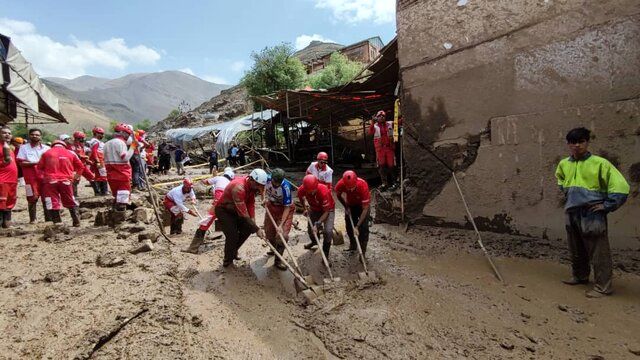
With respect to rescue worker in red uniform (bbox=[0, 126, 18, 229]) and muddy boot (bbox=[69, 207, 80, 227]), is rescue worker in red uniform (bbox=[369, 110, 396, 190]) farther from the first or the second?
rescue worker in red uniform (bbox=[0, 126, 18, 229])

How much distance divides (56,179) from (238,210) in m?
3.31

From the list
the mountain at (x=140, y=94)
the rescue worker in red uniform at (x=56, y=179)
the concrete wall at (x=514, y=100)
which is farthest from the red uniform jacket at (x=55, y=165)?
the mountain at (x=140, y=94)

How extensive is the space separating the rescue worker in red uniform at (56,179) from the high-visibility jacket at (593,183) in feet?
22.5

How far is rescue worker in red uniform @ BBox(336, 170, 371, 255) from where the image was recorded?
4776 millimetres

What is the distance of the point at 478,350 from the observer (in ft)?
9.52

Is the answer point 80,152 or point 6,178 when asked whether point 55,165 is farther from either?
point 80,152

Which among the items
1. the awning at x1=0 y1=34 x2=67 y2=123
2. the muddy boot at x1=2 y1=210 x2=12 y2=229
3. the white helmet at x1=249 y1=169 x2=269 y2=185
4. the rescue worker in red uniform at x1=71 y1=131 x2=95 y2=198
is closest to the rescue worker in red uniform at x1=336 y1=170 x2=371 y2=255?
the white helmet at x1=249 y1=169 x2=269 y2=185

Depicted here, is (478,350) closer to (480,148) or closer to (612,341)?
(612,341)

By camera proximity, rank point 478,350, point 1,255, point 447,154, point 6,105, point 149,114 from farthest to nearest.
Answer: point 149,114, point 6,105, point 447,154, point 1,255, point 478,350

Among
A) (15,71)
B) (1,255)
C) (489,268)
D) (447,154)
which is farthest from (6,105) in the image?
(489,268)

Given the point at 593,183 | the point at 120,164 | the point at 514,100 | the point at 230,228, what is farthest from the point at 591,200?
the point at 120,164

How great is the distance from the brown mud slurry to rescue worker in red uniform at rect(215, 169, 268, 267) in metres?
0.38

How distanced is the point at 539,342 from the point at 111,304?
3.80 meters

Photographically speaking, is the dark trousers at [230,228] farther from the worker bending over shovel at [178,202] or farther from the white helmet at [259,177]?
the worker bending over shovel at [178,202]
